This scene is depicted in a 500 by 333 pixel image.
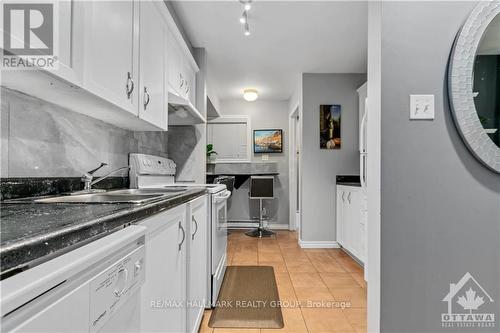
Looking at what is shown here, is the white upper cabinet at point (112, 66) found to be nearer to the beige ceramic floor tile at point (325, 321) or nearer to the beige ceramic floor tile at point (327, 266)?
the beige ceramic floor tile at point (325, 321)

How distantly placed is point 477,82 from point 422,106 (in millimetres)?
290

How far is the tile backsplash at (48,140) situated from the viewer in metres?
1.09

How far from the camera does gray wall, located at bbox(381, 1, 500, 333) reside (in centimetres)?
138

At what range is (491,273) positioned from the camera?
54.6 inches

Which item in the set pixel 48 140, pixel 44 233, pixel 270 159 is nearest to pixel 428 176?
pixel 44 233

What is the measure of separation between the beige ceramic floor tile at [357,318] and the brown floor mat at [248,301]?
0.49m

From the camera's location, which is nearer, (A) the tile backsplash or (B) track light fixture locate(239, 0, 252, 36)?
(A) the tile backsplash

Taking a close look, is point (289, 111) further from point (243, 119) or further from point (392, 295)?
point (392, 295)

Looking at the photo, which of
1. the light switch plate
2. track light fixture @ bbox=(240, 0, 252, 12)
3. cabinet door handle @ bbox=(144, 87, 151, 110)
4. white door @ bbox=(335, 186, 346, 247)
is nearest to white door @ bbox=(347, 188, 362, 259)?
white door @ bbox=(335, 186, 346, 247)

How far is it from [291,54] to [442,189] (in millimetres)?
2510

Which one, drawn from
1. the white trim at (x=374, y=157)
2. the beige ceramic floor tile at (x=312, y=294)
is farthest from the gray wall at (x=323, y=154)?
the white trim at (x=374, y=157)

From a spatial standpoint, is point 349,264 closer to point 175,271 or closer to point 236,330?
point 236,330

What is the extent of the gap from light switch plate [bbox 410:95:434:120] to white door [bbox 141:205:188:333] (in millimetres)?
1267

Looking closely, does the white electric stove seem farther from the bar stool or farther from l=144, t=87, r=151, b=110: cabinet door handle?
the bar stool
